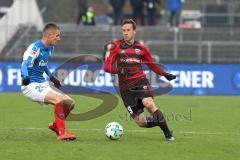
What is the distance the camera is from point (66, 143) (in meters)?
13.5

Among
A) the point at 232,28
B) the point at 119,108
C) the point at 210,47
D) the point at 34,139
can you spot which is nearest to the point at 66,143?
the point at 34,139

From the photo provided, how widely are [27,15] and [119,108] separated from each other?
51.9 ft

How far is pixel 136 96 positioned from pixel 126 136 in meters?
1.01

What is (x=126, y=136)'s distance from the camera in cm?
1505

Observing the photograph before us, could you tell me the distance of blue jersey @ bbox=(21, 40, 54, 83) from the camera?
1375 centimetres

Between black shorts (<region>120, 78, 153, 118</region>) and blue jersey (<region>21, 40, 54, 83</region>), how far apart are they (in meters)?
1.58

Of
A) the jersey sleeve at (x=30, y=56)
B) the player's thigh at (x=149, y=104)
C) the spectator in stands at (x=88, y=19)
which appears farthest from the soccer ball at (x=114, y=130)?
the spectator in stands at (x=88, y=19)

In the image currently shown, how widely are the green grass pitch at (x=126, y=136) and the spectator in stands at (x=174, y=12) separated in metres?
11.8

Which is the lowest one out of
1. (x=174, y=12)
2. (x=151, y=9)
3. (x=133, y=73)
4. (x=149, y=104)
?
(x=149, y=104)

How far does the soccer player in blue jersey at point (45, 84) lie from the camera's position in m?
13.8

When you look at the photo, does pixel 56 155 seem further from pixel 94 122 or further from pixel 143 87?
pixel 94 122

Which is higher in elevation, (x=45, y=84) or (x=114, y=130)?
(x=45, y=84)

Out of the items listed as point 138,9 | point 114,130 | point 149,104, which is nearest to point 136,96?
point 149,104

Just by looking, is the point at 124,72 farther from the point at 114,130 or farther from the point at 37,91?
the point at 37,91
